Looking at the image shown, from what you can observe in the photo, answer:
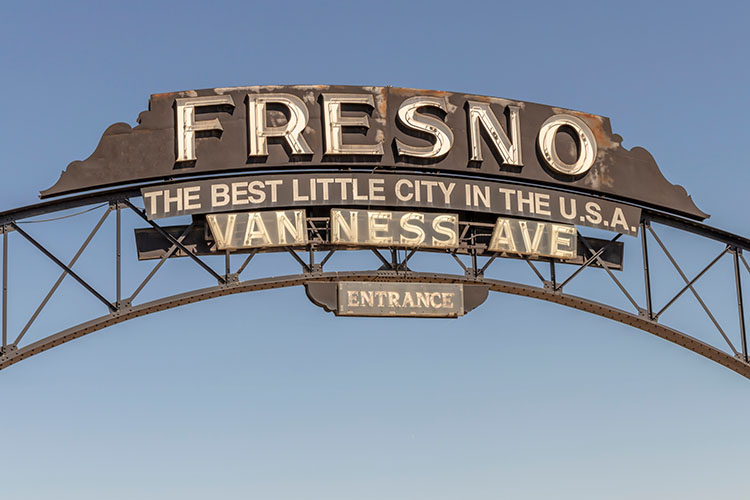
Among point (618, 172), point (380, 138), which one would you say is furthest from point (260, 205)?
point (618, 172)

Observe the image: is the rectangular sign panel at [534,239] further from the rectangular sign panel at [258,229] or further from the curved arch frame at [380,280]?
the rectangular sign panel at [258,229]

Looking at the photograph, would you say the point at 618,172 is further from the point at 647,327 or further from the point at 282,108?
the point at 282,108

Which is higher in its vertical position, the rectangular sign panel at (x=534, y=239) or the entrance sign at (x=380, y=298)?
the rectangular sign panel at (x=534, y=239)

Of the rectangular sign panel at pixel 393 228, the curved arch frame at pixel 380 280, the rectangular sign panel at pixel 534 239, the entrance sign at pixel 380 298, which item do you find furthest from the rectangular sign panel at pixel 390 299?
the rectangular sign panel at pixel 534 239

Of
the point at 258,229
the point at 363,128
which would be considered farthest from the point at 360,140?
the point at 258,229

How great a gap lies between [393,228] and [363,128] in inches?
80.5

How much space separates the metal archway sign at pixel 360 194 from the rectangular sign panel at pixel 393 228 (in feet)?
0.08

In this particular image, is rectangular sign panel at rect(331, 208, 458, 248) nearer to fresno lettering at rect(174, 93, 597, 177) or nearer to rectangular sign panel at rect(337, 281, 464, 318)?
rectangular sign panel at rect(337, 281, 464, 318)

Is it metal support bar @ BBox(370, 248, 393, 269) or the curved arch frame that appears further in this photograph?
metal support bar @ BBox(370, 248, 393, 269)

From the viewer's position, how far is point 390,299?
2592cm

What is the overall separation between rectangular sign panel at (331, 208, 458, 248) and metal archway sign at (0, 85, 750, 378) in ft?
0.08

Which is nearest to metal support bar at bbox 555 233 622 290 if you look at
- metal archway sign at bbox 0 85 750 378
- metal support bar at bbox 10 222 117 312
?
metal archway sign at bbox 0 85 750 378

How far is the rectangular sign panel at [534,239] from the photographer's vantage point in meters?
27.4

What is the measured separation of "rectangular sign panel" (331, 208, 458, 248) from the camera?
86.3 feet
